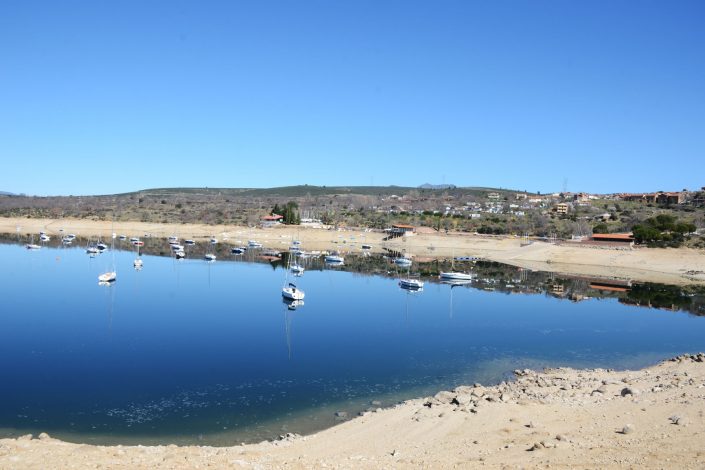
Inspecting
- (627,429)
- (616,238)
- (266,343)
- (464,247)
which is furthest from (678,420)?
(464,247)

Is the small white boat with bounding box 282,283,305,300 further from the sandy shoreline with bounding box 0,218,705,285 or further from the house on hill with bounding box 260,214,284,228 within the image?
the house on hill with bounding box 260,214,284,228

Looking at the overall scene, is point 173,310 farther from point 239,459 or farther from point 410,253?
point 410,253

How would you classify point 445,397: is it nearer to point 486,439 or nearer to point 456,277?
point 486,439

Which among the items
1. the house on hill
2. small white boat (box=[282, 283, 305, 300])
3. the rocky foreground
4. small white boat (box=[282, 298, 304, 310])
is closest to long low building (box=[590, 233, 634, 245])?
small white boat (box=[282, 283, 305, 300])

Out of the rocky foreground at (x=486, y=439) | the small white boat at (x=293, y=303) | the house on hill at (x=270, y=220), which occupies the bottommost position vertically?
the small white boat at (x=293, y=303)

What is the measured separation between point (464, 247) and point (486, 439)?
97.5 m

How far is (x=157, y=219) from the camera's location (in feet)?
539

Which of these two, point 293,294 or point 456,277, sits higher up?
point 293,294

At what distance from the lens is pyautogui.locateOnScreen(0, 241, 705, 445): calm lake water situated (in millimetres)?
23094

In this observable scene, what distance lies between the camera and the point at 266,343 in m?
36.3

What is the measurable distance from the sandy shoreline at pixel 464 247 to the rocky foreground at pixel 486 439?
60.9 m

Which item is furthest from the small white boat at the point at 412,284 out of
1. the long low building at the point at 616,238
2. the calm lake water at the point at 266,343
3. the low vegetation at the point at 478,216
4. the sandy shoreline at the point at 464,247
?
the low vegetation at the point at 478,216

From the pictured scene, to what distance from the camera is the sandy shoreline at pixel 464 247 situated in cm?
8175

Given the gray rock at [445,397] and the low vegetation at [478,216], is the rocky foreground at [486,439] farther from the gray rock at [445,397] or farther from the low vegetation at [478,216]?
the low vegetation at [478,216]
